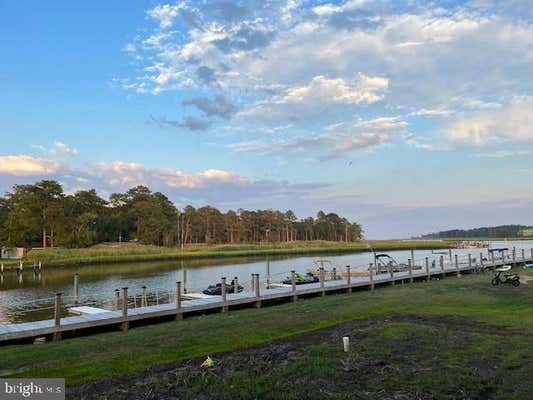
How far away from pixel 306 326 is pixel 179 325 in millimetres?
4653

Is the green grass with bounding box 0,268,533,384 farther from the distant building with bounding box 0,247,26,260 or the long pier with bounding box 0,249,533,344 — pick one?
the distant building with bounding box 0,247,26,260

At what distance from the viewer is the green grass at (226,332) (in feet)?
31.1

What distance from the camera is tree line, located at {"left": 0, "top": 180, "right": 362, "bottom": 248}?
8788 cm

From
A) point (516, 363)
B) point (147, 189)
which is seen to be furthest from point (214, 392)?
point (147, 189)

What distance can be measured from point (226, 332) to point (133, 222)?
115031 millimetres

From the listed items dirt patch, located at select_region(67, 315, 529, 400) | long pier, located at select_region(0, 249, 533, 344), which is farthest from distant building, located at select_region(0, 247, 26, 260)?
dirt patch, located at select_region(67, 315, 529, 400)

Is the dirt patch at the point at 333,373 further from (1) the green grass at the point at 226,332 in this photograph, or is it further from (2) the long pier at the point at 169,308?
(2) the long pier at the point at 169,308

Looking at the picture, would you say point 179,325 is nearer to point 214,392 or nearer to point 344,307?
point 344,307

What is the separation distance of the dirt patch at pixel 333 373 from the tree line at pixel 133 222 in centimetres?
8636

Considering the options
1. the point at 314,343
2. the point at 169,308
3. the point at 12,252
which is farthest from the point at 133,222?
the point at 314,343

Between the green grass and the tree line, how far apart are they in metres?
79.7

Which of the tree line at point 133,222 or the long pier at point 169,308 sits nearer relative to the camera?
the long pier at point 169,308

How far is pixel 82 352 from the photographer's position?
443 inches

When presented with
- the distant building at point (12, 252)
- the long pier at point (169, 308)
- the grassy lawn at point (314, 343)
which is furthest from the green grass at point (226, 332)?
the distant building at point (12, 252)
